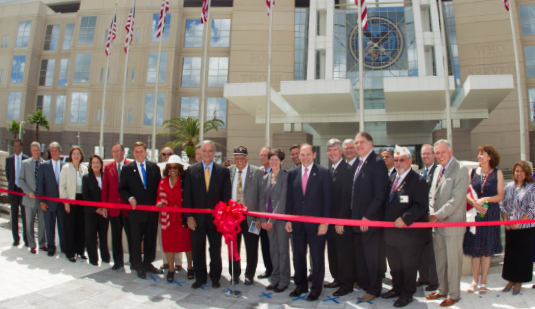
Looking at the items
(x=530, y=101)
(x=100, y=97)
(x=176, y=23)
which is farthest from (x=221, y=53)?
(x=530, y=101)

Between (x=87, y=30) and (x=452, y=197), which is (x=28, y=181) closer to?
(x=452, y=197)

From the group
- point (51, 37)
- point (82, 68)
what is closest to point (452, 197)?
point (82, 68)

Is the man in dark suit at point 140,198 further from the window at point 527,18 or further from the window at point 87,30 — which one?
the window at point 527,18

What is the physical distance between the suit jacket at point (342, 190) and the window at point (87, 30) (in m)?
37.0

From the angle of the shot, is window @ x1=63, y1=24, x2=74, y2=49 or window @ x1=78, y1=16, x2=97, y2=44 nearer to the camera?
window @ x1=78, y1=16, x2=97, y2=44

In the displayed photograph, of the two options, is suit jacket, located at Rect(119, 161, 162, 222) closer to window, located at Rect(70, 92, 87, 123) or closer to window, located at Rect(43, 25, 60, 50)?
window, located at Rect(70, 92, 87, 123)

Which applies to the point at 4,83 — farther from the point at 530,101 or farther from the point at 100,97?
the point at 530,101

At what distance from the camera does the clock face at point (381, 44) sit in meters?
27.6

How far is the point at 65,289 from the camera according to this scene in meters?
4.44

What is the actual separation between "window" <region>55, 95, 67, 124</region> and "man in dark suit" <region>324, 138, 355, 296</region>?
38061 millimetres

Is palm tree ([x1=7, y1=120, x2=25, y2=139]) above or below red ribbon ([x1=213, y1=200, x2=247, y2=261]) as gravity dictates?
above

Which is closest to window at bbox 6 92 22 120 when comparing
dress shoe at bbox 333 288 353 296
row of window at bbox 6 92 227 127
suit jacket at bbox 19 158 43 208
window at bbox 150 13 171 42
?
row of window at bbox 6 92 227 127

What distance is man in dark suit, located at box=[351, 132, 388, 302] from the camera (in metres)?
4.16

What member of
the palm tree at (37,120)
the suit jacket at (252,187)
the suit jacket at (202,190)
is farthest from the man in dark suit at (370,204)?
the palm tree at (37,120)
